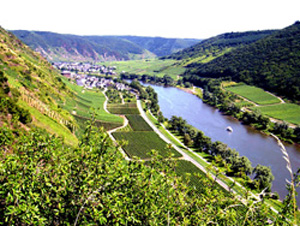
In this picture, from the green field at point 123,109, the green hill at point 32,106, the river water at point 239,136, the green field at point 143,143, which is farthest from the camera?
the green field at point 123,109

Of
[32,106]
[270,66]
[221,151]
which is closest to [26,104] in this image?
[32,106]

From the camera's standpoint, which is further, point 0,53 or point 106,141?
point 0,53

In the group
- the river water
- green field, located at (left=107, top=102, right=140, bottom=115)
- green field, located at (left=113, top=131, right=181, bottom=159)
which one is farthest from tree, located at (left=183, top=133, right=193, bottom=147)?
green field, located at (left=107, top=102, right=140, bottom=115)

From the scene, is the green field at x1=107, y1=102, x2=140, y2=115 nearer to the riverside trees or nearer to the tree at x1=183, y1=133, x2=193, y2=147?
the riverside trees

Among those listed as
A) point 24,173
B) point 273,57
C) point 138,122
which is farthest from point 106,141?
point 273,57

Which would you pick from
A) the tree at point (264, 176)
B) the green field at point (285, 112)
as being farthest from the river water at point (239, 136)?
the green field at point (285, 112)

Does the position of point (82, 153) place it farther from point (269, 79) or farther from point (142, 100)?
point (269, 79)

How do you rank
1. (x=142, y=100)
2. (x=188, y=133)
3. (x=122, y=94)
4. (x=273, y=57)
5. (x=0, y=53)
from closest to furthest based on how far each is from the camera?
(x=0, y=53)
(x=188, y=133)
(x=142, y=100)
(x=122, y=94)
(x=273, y=57)

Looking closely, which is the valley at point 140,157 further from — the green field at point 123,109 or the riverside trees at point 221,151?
the green field at point 123,109
